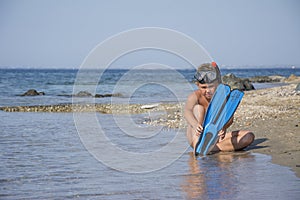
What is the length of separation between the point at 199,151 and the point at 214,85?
42.0 inches

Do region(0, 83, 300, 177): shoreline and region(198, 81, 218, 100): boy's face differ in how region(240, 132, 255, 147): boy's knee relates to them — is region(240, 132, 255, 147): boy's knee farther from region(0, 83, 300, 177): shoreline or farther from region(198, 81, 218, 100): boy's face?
region(198, 81, 218, 100): boy's face

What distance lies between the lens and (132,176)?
6.05 m

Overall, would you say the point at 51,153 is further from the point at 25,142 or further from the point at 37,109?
the point at 37,109

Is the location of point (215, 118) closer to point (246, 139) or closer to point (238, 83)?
point (246, 139)

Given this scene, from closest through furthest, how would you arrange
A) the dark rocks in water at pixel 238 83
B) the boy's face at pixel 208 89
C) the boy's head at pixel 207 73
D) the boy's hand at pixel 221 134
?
the boy's head at pixel 207 73
the boy's face at pixel 208 89
the boy's hand at pixel 221 134
the dark rocks in water at pixel 238 83

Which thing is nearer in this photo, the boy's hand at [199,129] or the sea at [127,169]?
the sea at [127,169]

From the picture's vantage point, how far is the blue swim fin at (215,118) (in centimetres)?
730

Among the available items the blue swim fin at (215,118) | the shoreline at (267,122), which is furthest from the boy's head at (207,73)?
the shoreline at (267,122)

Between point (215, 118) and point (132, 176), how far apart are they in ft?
6.23

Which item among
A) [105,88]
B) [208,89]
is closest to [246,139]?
[208,89]

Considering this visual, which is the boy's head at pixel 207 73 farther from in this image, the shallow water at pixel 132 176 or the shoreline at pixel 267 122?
the shoreline at pixel 267 122

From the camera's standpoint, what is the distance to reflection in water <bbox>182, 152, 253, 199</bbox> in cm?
498

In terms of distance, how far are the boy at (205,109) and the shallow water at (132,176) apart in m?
0.26

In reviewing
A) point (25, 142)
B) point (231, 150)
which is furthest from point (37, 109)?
point (231, 150)
